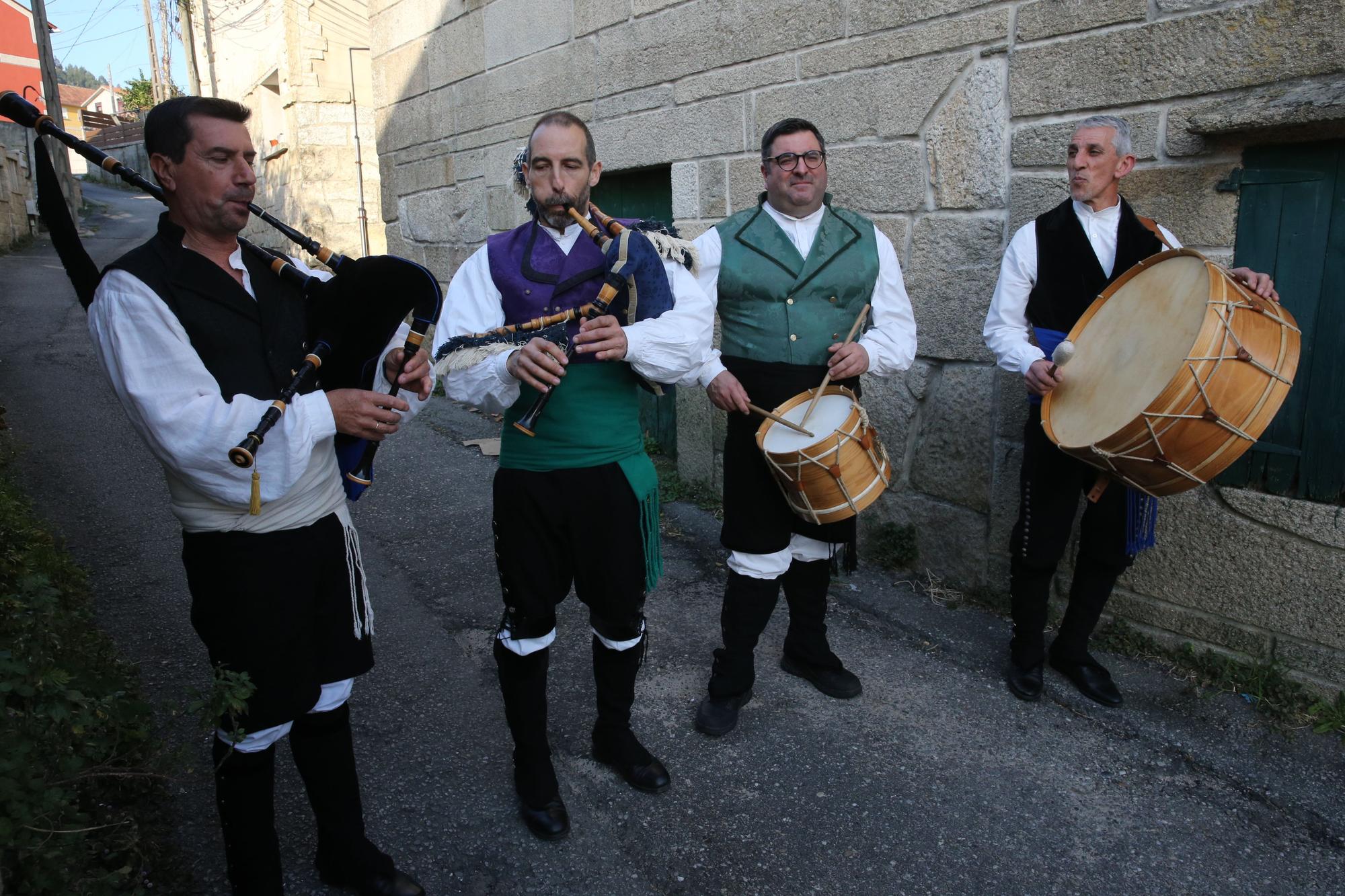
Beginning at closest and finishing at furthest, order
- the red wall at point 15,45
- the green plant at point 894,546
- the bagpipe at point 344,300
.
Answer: the bagpipe at point 344,300, the green plant at point 894,546, the red wall at point 15,45

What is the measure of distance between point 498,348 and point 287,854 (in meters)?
1.46

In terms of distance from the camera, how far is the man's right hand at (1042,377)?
2.78 m

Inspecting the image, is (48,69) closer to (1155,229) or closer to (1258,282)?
(1155,229)

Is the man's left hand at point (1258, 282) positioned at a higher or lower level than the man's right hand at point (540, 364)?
higher

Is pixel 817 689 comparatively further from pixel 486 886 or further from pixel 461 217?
pixel 461 217

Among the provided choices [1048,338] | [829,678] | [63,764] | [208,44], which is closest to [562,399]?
[63,764]

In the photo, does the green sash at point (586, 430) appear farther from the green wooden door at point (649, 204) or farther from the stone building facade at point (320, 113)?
the stone building facade at point (320, 113)

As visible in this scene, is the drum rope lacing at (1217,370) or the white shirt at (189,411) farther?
the drum rope lacing at (1217,370)

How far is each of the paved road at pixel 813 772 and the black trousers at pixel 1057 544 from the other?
208mm

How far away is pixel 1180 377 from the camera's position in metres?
2.31

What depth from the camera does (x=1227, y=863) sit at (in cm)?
233

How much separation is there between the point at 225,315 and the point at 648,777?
1.70 m

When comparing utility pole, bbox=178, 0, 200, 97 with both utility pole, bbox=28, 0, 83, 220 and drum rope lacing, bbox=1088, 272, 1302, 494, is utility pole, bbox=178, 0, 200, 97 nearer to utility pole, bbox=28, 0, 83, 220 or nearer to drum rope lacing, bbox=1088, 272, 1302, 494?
utility pole, bbox=28, 0, 83, 220

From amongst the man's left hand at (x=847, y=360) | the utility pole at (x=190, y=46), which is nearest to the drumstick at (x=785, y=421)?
the man's left hand at (x=847, y=360)
